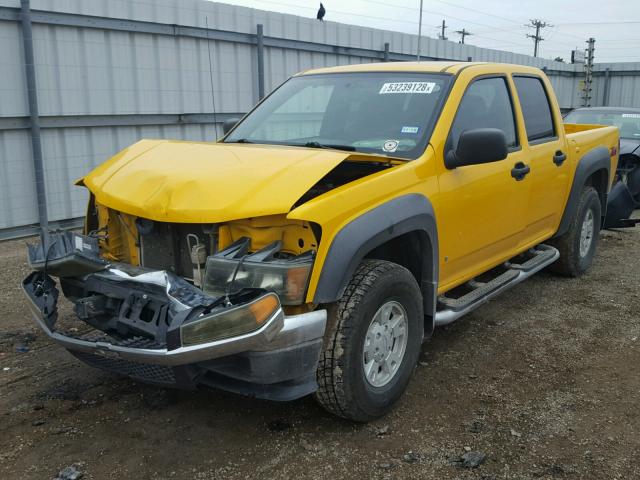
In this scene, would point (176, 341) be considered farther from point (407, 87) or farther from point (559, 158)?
point (559, 158)

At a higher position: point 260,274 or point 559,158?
point 559,158

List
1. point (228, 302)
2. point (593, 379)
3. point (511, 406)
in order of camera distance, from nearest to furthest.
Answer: point (228, 302) < point (511, 406) < point (593, 379)

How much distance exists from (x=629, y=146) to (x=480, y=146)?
7114 mm

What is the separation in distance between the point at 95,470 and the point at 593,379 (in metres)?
3.03

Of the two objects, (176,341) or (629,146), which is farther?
(629,146)

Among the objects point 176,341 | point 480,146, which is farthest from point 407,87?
point 176,341

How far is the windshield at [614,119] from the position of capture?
10.3 metres

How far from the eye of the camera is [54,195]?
27.0 ft

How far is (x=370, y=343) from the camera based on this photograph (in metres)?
3.40

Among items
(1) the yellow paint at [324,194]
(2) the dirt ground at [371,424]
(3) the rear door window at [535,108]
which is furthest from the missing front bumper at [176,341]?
(3) the rear door window at [535,108]

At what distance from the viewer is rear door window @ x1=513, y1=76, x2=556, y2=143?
5086 mm

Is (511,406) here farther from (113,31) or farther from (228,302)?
(113,31)

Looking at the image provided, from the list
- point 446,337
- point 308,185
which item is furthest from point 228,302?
point 446,337

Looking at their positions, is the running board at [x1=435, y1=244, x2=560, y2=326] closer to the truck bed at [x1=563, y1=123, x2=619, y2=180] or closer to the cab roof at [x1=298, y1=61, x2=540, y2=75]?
the truck bed at [x1=563, y1=123, x2=619, y2=180]
